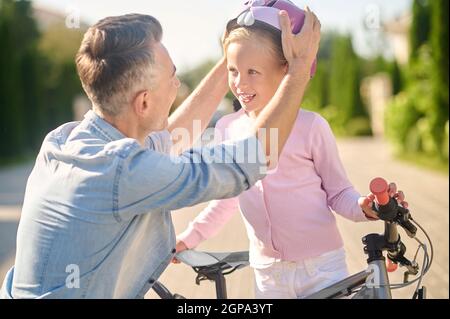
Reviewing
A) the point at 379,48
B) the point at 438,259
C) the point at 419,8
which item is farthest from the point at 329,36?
the point at 438,259

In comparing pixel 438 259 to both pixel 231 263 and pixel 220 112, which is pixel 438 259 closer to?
pixel 220 112

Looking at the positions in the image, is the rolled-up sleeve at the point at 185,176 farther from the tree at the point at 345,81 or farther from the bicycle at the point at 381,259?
the tree at the point at 345,81

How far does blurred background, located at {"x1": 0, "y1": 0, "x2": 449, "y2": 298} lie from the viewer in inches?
89.2

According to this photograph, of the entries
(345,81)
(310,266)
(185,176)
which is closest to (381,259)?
(310,266)

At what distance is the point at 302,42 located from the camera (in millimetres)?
1591

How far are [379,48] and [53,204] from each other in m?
33.0

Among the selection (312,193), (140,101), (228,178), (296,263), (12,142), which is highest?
(140,101)

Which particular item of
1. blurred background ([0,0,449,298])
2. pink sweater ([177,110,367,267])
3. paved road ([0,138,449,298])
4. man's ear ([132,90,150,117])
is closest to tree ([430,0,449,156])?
blurred background ([0,0,449,298])

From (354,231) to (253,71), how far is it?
181 cm

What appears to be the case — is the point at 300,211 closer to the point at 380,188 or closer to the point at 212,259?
the point at 212,259

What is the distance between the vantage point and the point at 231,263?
2025mm

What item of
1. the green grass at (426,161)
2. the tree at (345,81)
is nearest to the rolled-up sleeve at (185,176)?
the green grass at (426,161)

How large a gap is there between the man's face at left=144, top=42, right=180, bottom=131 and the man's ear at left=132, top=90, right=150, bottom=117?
0.04ft

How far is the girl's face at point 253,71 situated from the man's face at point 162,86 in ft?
0.90
